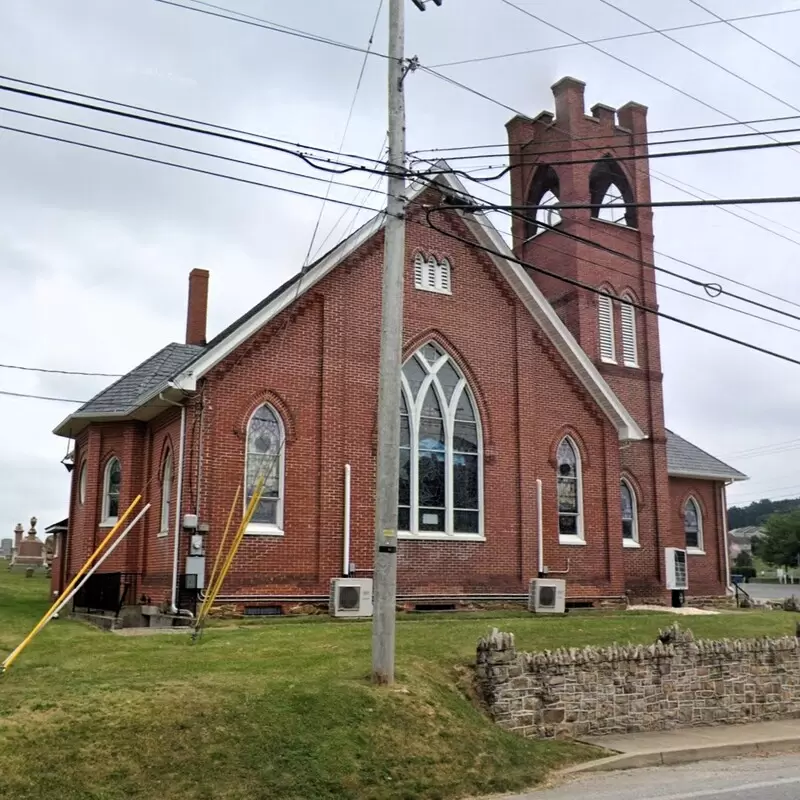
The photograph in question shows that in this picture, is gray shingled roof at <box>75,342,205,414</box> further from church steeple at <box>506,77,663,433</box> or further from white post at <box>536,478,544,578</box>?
church steeple at <box>506,77,663,433</box>

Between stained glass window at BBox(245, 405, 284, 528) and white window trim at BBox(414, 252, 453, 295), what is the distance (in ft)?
15.6

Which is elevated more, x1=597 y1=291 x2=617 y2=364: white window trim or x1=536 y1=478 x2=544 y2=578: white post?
x1=597 y1=291 x2=617 y2=364: white window trim

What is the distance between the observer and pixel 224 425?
18.3 m

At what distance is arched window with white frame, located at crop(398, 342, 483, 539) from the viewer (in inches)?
800

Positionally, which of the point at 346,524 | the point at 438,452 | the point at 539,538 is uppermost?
the point at 438,452

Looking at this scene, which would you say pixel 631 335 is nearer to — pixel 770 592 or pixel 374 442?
pixel 374 442

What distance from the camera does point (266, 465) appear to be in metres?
18.7

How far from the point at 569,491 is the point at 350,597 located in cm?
733

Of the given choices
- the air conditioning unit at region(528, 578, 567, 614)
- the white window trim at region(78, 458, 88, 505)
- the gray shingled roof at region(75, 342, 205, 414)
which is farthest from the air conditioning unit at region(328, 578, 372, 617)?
the white window trim at region(78, 458, 88, 505)

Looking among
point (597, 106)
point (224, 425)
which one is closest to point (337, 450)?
point (224, 425)

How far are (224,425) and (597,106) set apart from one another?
16.9 metres

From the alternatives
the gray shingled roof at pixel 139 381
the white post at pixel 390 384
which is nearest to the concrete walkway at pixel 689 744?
the white post at pixel 390 384

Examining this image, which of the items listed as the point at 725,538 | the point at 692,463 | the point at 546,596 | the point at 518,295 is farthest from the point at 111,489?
the point at 725,538

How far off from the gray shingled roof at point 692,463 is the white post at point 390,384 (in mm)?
19353
